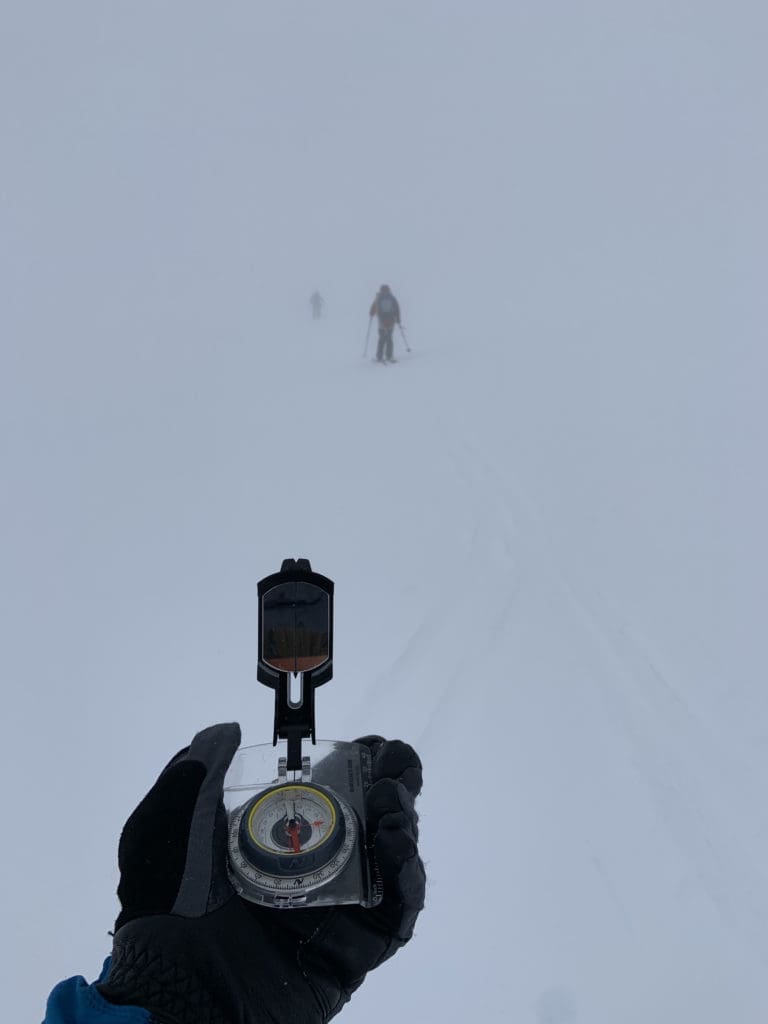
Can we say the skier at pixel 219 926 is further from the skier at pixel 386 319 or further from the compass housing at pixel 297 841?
the skier at pixel 386 319

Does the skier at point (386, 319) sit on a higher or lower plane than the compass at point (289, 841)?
higher

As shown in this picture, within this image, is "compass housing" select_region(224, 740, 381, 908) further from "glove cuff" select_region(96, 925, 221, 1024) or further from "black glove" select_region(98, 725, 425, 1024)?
"glove cuff" select_region(96, 925, 221, 1024)

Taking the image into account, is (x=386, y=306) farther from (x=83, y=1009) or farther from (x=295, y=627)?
(x=83, y=1009)

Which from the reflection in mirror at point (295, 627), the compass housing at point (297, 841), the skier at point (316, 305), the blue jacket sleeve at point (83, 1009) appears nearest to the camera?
the blue jacket sleeve at point (83, 1009)

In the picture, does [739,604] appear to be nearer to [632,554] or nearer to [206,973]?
[632,554]

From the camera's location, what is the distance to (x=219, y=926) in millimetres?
1483

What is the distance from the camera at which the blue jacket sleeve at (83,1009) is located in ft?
3.82

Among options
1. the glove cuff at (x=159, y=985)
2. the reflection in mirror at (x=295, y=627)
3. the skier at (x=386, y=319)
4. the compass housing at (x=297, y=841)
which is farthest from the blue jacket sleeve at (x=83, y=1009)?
the skier at (x=386, y=319)

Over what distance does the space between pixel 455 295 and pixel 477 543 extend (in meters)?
16.9

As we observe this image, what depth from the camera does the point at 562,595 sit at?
4.28 m

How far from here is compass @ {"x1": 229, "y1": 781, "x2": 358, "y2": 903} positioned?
149 centimetres

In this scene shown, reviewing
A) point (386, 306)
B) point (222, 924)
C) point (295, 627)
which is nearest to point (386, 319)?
point (386, 306)

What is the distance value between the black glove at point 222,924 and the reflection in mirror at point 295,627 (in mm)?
326

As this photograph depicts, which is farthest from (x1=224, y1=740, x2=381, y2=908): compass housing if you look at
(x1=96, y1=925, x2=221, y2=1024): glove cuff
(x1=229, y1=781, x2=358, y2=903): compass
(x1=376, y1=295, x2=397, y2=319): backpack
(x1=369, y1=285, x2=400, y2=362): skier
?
(x1=376, y1=295, x2=397, y2=319): backpack
